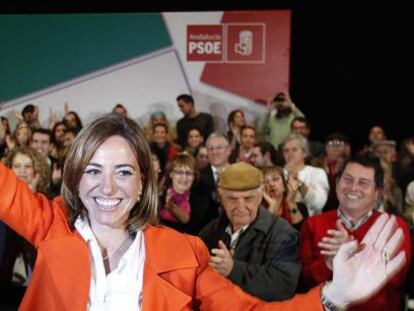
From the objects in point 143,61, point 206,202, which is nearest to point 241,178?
point 206,202

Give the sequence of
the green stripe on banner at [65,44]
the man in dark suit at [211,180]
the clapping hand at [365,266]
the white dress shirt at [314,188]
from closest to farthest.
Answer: the clapping hand at [365,266] < the man in dark suit at [211,180] < the white dress shirt at [314,188] < the green stripe on banner at [65,44]

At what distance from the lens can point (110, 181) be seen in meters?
1.66

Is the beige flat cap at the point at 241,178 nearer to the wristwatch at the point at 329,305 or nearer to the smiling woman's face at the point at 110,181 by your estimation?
the smiling woman's face at the point at 110,181

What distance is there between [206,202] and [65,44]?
3753 millimetres

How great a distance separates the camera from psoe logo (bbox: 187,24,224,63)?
7.25 meters

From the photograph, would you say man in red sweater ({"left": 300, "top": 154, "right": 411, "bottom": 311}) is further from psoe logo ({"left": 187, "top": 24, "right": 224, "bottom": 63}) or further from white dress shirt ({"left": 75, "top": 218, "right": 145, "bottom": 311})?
psoe logo ({"left": 187, "top": 24, "right": 224, "bottom": 63})

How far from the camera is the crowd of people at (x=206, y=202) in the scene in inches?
65.9

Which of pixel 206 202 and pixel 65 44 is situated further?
pixel 65 44

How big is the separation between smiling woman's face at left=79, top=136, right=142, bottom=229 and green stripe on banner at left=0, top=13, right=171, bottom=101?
583cm

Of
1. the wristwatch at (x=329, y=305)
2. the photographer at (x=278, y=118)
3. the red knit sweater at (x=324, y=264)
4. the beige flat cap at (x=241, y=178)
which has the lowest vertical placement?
the red knit sweater at (x=324, y=264)

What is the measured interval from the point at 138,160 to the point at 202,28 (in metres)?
5.73

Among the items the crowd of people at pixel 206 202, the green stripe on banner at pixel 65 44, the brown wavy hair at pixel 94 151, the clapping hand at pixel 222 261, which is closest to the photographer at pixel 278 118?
the crowd of people at pixel 206 202

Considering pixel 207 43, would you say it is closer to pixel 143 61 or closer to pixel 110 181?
pixel 143 61

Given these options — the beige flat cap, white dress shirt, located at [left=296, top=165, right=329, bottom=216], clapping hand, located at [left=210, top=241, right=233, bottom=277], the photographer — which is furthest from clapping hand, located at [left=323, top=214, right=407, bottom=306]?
the photographer
